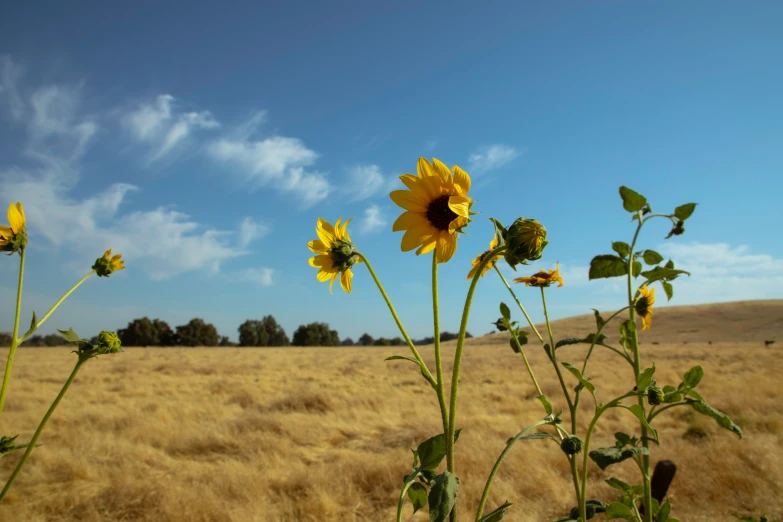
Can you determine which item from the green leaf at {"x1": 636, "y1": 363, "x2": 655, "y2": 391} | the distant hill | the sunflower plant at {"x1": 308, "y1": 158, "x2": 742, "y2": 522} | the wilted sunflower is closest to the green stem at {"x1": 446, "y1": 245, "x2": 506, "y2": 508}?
the sunflower plant at {"x1": 308, "y1": 158, "x2": 742, "y2": 522}

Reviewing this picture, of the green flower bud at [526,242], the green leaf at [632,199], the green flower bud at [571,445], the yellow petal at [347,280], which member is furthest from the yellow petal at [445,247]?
the green leaf at [632,199]

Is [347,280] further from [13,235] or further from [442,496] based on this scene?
[13,235]

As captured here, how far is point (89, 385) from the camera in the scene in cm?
1224

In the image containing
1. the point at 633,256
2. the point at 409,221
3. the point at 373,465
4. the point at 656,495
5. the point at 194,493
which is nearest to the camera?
the point at 409,221

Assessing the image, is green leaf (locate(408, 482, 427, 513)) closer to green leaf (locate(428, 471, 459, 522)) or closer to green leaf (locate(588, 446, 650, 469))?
green leaf (locate(428, 471, 459, 522))

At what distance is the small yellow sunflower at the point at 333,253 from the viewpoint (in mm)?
987

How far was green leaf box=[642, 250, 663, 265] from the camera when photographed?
1543 mm

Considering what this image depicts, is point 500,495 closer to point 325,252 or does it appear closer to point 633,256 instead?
point 633,256

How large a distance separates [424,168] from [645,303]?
1.08m

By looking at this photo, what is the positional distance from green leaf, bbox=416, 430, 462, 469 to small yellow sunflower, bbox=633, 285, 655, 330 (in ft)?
3.23

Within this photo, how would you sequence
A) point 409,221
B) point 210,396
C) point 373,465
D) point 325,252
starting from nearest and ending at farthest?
point 409,221 → point 325,252 → point 373,465 → point 210,396

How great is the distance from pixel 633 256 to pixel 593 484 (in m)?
4.07

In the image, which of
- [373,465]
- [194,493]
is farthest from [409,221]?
[373,465]

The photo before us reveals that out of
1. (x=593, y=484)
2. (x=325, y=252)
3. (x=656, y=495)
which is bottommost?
(x=593, y=484)
